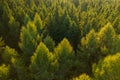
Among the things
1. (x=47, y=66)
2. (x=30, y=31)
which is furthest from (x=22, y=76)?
(x=30, y=31)

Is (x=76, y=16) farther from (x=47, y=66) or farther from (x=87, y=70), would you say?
(x=47, y=66)

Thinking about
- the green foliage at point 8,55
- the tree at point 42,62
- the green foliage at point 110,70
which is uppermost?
the green foliage at point 8,55

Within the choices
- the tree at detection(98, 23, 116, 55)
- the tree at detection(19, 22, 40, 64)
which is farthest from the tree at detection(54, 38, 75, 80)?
the tree at detection(98, 23, 116, 55)

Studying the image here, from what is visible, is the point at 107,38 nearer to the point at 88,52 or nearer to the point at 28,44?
the point at 88,52

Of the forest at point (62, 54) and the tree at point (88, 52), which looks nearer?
the forest at point (62, 54)

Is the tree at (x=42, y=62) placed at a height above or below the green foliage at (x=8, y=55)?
below

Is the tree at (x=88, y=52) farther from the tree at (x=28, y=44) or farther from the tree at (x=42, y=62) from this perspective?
the tree at (x=28, y=44)

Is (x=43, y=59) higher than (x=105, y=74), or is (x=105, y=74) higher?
(x=43, y=59)

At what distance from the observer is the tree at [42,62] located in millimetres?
48719

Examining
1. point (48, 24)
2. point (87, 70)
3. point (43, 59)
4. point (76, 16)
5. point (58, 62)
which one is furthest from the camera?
point (76, 16)

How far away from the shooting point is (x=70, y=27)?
227 ft

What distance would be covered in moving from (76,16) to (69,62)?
101 feet

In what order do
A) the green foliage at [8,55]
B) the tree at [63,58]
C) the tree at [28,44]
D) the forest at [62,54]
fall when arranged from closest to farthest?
1. the forest at [62,54]
2. the tree at [63,58]
3. the green foliage at [8,55]
4. the tree at [28,44]

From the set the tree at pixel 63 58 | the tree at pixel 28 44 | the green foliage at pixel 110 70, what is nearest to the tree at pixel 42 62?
the tree at pixel 63 58
